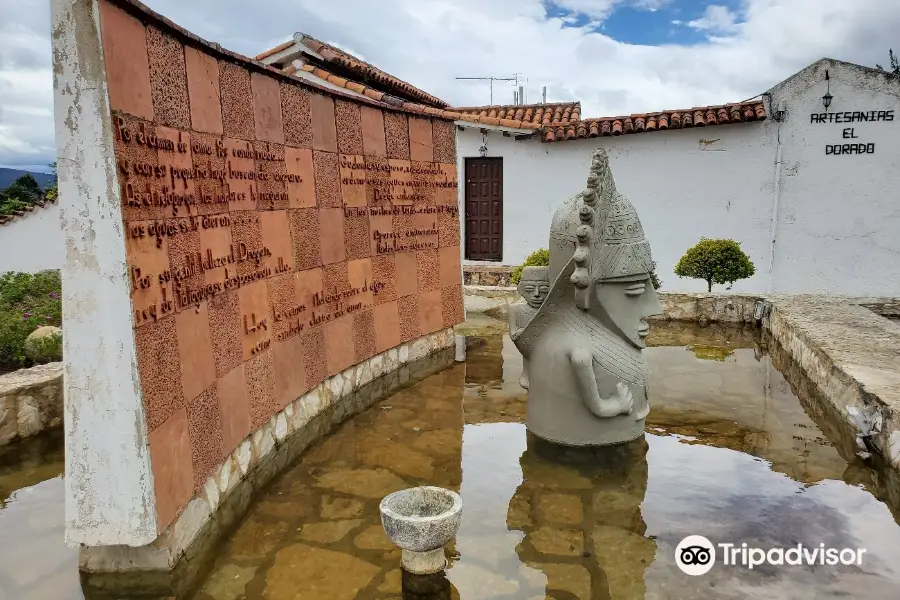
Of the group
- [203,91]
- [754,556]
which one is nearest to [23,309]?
[203,91]

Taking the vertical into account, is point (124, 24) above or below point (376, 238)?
above

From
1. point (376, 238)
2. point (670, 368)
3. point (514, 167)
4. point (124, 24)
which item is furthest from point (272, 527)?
point (514, 167)

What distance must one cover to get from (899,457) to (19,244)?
1445 cm

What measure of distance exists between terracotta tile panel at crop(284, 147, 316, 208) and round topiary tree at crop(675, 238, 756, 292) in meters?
6.98

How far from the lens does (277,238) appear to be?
Answer: 470 cm

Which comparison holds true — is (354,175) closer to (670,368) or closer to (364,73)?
(670,368)

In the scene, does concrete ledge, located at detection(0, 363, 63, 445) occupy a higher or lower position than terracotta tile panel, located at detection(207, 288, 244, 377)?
lower

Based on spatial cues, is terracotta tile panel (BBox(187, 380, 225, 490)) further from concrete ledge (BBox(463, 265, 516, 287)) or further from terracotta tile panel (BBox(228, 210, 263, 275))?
concrete ledge (BBox(463, 265, 516, 287))

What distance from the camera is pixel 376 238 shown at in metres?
6.30

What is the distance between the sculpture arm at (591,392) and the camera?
423 cm

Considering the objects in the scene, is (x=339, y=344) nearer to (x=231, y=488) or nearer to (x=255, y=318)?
(x=255, y=318)

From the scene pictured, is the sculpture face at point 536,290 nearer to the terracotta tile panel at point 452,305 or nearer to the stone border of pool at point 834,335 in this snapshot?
the stone border of pool at point 834,335

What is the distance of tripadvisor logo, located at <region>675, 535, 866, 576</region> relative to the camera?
10.8 ft

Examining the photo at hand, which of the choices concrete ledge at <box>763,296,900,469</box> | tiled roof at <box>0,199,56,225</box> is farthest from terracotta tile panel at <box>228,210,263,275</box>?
tiled roof at <box>0,199,56,225</box>
